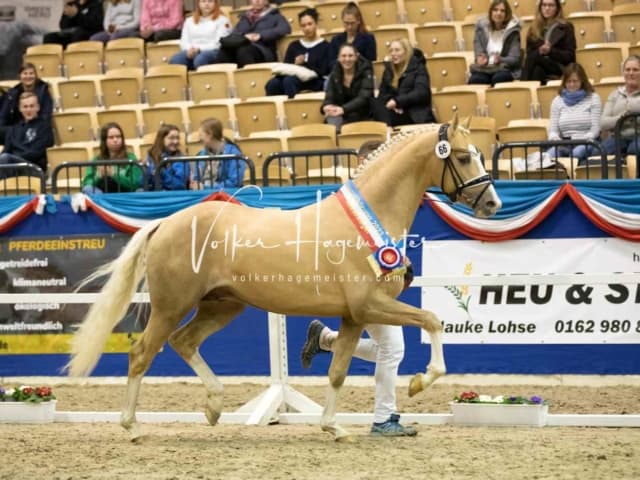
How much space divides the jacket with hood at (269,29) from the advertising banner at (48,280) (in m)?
5.19

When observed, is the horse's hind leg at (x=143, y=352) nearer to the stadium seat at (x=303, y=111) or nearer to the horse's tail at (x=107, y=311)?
the horse's tail at (x=107, y=311)

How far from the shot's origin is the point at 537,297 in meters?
11.1

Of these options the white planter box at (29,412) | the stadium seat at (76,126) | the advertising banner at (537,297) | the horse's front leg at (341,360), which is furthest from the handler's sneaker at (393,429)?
the stadium seat at (76,126)

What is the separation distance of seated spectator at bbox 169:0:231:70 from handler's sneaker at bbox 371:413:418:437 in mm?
9021

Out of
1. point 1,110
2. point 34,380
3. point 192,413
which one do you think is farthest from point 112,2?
point 192,413

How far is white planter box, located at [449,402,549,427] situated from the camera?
916 cm

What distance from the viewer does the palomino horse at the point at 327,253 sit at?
820 centimetres

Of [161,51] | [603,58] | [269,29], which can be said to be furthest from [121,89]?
[603,58]

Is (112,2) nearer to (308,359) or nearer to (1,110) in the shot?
(1,110)

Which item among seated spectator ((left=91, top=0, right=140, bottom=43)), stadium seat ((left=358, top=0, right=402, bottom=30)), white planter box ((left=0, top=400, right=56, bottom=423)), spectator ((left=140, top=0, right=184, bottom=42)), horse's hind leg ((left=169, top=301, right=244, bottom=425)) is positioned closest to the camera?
horse's hind leg ((left=169, top=301, right=244, bottom=425))

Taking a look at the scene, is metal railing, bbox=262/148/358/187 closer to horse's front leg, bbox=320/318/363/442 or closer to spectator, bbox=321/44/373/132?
spectator, bbox=321/44/373/132

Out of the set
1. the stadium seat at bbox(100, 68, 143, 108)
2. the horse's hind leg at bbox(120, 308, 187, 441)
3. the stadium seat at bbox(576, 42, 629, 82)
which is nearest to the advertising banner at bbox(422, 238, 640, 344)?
the horse's hind leg at bbox(120, 308, 187, 441)

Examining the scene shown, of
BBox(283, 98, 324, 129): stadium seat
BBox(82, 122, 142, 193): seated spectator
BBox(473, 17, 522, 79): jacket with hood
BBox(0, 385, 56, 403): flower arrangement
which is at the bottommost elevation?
BBox(0, 385, 56, 403): flower arrangement

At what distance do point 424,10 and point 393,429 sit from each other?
8.95 meters
